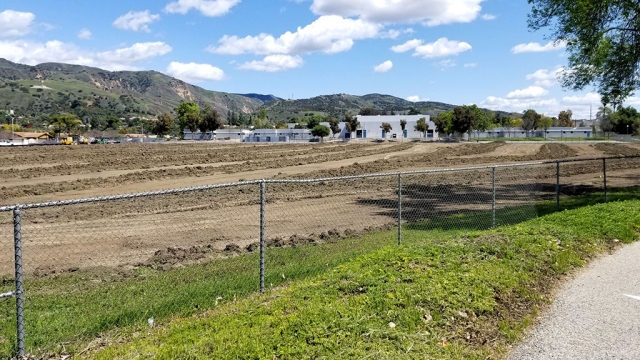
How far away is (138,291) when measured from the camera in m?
7.91

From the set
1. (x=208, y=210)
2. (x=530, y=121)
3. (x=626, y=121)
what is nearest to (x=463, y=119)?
(x=626, y=121)

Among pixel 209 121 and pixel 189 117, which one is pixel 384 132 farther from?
pixel 189 117

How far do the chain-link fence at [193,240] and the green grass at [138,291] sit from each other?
23 mm

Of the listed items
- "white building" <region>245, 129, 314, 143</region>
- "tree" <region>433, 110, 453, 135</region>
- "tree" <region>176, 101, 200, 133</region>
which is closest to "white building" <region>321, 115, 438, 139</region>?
"tree" <region>433, 110, 453, 135</region>

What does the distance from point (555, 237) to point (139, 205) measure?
1337cm

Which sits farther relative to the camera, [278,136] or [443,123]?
[278,136]

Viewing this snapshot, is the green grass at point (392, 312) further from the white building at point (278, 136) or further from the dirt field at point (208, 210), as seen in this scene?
the white building at point (278, 136)

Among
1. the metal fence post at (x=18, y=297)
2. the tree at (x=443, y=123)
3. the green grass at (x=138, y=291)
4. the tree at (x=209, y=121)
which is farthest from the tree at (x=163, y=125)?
the metal fence post at (x=18, y=297)

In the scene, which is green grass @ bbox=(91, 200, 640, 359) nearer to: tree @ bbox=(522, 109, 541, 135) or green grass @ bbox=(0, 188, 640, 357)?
green grass @ bbox=(0, 188, 640, 357)

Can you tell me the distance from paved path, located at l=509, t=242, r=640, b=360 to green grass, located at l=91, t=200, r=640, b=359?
262mm

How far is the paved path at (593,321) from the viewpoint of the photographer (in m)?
5.39

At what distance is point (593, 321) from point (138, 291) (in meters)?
6.19

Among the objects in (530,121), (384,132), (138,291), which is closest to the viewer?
(138,291)

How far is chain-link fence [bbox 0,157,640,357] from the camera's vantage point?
21.4ft
